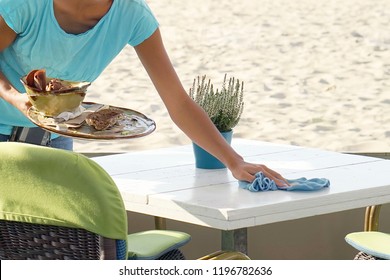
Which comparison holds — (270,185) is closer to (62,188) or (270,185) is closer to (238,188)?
(238,188)

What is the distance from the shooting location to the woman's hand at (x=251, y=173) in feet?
8.29

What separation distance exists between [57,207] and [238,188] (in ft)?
2.17

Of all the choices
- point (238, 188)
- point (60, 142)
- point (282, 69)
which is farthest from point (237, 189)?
point (282, 69)

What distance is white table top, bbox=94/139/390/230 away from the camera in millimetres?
2363

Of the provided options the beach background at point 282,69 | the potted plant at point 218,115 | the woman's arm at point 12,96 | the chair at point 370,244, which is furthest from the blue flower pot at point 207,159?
the beach background at point 282,69

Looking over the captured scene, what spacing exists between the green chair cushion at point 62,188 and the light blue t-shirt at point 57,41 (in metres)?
0.50

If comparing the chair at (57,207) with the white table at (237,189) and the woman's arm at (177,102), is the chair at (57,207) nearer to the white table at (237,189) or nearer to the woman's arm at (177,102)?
the white table at (237,189)

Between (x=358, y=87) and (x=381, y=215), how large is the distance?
4.67m

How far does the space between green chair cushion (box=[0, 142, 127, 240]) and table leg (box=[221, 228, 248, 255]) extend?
0.59 m

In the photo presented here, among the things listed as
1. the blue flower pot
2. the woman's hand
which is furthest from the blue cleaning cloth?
the blue flower pot

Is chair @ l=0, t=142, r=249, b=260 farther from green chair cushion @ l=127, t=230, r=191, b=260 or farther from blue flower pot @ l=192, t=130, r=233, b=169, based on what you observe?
blue flower pot @ l=192, t=130, r=233, b=169
